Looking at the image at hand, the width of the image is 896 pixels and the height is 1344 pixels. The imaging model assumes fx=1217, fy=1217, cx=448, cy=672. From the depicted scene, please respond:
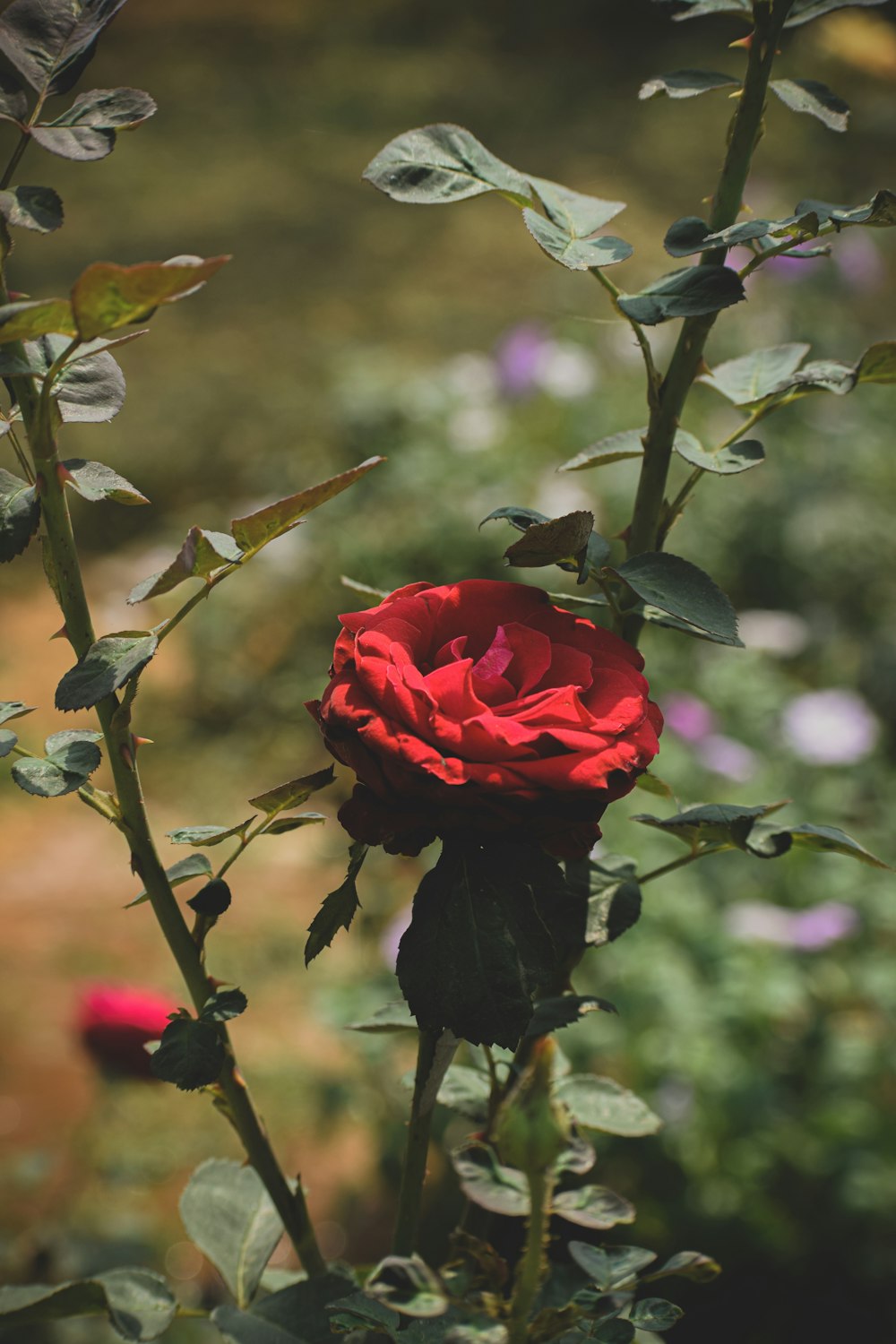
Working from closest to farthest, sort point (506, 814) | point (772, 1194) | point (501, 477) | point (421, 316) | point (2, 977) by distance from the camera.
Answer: point (506, 814) → point (772, 1194) → point (2, 977) → point (501, 477) → point (421, 316)

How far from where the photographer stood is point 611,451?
1.52 feet

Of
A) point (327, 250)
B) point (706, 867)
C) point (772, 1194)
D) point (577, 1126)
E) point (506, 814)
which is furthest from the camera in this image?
point (327, 250)

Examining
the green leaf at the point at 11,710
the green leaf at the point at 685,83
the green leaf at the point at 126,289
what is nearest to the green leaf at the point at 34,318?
the green leaf at the point at 126,289

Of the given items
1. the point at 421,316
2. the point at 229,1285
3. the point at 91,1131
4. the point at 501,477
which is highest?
the point at 229,1285

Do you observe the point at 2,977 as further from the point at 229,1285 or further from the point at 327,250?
the point at 327,250

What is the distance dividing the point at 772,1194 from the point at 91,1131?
2.73ft

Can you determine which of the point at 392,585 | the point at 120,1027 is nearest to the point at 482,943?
the point at 120,1027

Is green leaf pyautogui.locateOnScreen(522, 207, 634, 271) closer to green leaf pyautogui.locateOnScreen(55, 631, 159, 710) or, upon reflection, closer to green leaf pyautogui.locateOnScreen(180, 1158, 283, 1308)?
green leaf pyautogui.locateOnScreen(55, 631, 159, 710)

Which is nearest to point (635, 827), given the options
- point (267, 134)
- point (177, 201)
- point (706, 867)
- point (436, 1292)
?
point (706, 867)

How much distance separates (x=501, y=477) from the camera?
243 cm

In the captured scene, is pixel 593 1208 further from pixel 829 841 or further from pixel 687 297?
pixel 687 297

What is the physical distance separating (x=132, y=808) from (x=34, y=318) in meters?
0.16

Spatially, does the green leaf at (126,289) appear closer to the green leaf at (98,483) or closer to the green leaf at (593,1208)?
the green leaf at (98,483)

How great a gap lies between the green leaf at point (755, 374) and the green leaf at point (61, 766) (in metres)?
0.26
